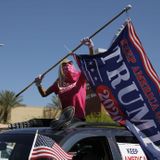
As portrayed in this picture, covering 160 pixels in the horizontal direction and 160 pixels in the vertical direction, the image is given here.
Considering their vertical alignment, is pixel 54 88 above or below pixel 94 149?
above

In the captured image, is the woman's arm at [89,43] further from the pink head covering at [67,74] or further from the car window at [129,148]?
the car window at [129,148]

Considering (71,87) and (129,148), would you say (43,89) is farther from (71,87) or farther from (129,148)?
(129,148)

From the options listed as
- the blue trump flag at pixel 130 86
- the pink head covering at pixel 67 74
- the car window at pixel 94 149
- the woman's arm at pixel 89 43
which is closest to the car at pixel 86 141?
the car window at pixel 94 149

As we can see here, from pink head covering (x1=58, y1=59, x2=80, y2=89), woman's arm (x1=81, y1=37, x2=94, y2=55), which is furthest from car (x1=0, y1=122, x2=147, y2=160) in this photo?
woman's arm (x1=81, y1=37, x2=94, y2=55)

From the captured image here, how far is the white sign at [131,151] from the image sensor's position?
19.0 ft

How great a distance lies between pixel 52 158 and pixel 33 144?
228 millimetres

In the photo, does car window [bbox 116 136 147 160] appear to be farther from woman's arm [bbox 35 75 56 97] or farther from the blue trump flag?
woman's arm [bbox 35 75 56 97]

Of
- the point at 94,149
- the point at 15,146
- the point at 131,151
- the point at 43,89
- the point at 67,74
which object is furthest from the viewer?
the point at 43,89

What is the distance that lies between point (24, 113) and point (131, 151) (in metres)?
53.6

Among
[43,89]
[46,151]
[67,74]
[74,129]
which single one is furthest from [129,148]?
[43,89]

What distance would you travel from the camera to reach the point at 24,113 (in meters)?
59.0

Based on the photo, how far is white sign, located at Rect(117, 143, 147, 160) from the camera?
19.0 ft

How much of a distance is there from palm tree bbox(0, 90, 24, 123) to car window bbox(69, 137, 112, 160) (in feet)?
140

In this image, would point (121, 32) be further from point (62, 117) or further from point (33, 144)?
point (33, 144)
